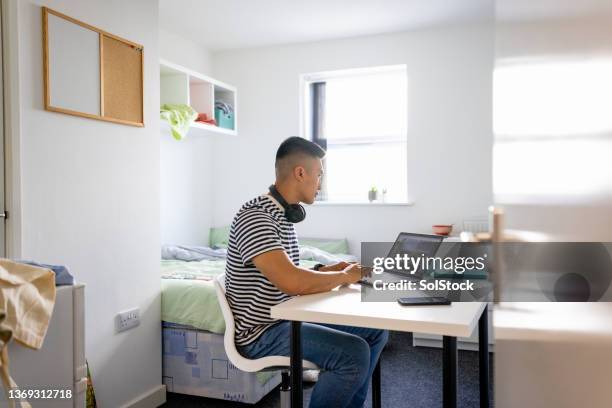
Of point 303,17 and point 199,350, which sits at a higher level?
point 303,17

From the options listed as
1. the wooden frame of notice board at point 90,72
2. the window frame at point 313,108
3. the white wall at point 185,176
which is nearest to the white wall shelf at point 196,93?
the white wall at point 185,176

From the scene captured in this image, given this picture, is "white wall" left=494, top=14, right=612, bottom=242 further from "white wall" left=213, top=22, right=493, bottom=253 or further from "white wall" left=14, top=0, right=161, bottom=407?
"white wall" left=213, top=22, right=493, bottom=253

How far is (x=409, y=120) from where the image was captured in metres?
4.04

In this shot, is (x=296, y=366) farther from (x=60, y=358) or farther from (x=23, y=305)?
(x=23, y=305)

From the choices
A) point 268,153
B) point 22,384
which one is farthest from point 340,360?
point 268,153

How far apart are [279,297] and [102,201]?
1003 millimetres

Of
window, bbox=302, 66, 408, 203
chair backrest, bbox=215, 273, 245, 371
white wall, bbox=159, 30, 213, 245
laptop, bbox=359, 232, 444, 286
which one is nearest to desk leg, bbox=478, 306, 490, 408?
laptop, bbox=359, 232, 444, 286

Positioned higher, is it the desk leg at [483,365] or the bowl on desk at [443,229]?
the bowl on desk at [443,229]

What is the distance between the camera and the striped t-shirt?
1.74 meters

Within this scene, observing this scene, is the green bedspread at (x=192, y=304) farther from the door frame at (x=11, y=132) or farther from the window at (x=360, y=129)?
the window at (x=360, y=129)

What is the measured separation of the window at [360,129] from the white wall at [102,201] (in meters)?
2.09

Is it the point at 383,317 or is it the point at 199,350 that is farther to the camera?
the point at 199,350

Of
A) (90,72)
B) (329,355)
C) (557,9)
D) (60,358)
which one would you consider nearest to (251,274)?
(329,355)

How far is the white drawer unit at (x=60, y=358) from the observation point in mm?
1255
